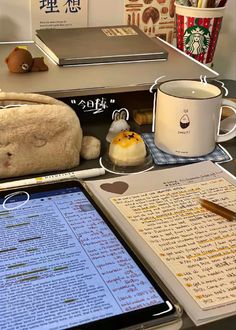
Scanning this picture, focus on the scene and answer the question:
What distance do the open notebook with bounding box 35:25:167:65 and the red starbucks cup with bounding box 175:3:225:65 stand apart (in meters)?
0.08

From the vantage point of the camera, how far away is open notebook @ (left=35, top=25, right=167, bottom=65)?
0.88m

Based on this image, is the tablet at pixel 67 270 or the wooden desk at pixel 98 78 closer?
the tablet at pixel 67 270

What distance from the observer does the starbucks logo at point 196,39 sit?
98 centimetres

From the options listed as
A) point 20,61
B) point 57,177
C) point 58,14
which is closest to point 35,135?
point 57,177

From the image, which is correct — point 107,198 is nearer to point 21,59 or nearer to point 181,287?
point 181,287

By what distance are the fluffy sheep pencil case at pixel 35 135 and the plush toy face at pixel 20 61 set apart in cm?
11

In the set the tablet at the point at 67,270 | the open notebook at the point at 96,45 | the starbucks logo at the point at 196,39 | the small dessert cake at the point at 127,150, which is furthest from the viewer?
the starbucks logo at the point at 196,39

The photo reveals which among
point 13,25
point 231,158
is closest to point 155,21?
point 13,25

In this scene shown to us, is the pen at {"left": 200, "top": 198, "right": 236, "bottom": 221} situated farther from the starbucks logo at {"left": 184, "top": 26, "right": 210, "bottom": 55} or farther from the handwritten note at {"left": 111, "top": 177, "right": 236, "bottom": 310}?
the starbucks logo at {"left": 184, "top": 26, "right": 210, "bottom": 55}

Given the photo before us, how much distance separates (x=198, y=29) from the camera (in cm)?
98

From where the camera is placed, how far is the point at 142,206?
65cm

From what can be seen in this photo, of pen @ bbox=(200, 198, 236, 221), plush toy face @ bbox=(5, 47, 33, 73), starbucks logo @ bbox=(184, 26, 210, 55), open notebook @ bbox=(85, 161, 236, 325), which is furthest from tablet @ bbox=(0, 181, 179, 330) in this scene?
starbucks logo @ bbox=(184, 26, 210, 55)

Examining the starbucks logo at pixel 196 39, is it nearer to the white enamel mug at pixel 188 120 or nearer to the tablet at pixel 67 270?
the white enamel mug at pixel 188 120

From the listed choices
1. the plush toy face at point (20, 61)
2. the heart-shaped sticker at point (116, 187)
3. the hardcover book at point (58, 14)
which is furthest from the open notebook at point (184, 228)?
the hardcover book at point (58, 14)
